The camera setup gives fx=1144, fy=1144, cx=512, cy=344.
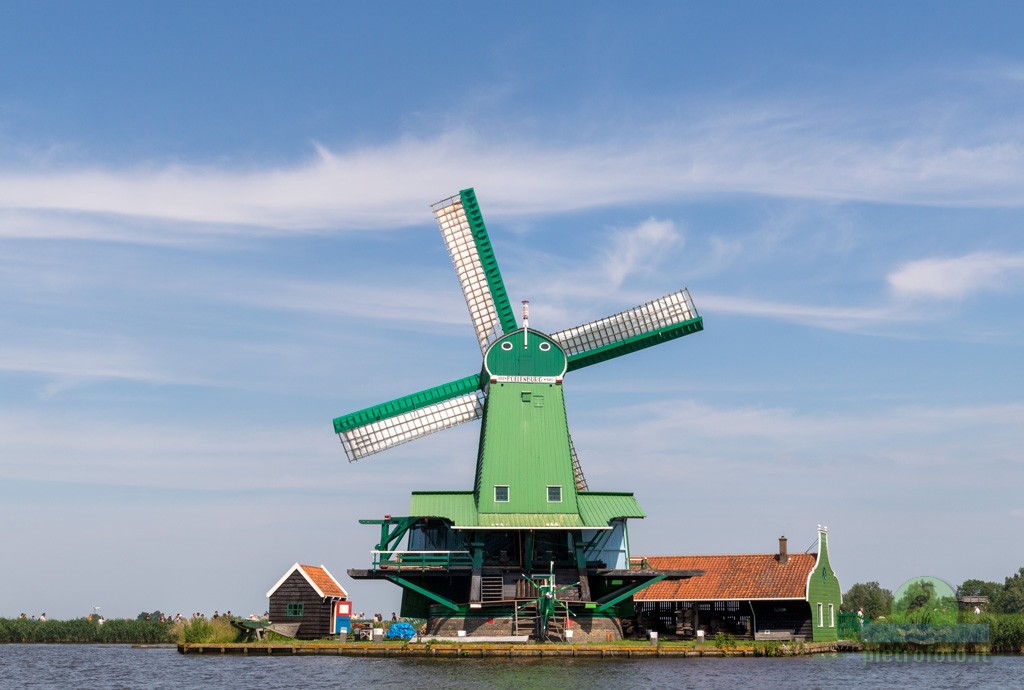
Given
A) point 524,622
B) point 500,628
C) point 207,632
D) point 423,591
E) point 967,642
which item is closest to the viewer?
point 524,622

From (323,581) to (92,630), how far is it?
23284mm

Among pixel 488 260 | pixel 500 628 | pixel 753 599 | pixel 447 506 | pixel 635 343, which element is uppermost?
pixel 488 260

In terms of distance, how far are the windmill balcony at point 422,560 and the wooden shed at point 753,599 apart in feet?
34.1

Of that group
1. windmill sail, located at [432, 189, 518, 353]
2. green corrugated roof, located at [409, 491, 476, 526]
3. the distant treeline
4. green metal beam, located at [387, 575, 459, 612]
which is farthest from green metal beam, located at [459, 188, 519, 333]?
the distant treeline

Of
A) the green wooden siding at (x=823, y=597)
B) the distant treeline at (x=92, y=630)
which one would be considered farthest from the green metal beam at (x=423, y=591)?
the distant treeline at (x=92, y=630)

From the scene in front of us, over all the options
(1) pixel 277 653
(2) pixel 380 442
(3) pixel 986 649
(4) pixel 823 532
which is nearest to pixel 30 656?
(1) pixel 277 653

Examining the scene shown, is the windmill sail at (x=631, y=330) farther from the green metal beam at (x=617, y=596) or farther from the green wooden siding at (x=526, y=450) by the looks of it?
the green metal beam at (x=617, y=596)

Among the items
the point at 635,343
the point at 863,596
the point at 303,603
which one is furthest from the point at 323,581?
the point at 863,596

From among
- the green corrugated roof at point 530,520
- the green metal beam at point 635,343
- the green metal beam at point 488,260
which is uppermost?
the green metal beam at point 488,260

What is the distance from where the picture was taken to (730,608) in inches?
2030

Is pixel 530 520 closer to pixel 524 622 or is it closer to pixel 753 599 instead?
pixel 524 622

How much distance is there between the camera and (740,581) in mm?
51125

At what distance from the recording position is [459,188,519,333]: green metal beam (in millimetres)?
50531

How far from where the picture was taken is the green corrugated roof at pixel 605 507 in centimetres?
4708
